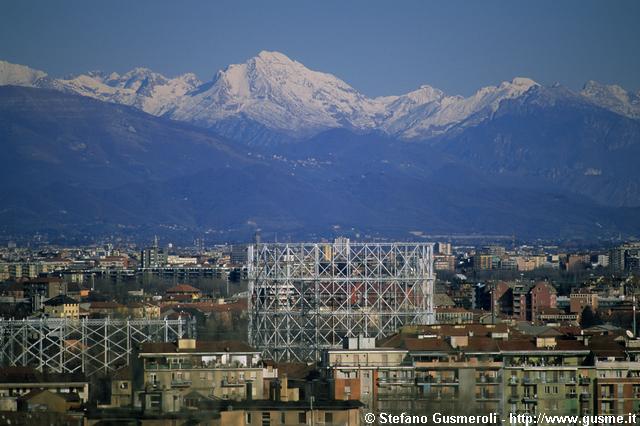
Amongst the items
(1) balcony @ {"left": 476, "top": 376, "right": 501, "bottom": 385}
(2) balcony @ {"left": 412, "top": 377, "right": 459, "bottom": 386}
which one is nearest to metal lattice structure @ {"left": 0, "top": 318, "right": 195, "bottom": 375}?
(2) balcony @ {"left": 412, "top": 377, "right": 459, "bottom": 386}

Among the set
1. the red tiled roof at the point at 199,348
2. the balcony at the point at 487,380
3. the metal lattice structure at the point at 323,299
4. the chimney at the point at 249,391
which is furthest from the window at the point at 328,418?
the metal lattice structure at the point at 323,299

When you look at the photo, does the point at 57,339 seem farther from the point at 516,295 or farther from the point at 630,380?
the point at 516,295

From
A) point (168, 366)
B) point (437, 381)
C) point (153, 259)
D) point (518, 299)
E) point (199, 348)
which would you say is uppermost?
point (153, 259)

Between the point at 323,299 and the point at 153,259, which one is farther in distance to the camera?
the point at 153,259

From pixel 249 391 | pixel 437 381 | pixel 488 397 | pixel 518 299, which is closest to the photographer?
pixel 249 391

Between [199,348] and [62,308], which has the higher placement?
[62,308]

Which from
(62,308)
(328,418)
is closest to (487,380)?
(328,418)

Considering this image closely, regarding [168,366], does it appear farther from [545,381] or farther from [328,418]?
[328,418]
